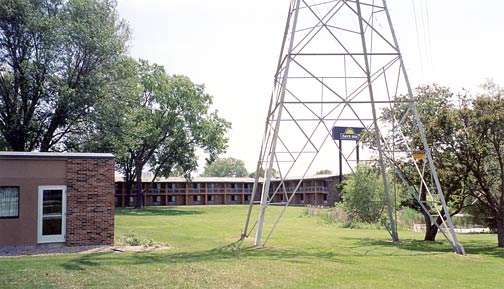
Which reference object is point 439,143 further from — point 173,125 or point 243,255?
point 173,125

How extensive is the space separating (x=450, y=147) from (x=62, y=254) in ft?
47.5

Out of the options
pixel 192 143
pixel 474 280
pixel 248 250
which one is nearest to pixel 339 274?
pixel 474 280

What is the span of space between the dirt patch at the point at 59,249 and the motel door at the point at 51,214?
367mm

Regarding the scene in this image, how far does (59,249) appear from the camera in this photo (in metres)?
16.1

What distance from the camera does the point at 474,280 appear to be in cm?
1142

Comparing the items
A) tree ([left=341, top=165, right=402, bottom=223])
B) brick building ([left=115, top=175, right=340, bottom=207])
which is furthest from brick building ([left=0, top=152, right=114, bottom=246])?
brick building ([left=115, top=175, right=340, bottom=207])

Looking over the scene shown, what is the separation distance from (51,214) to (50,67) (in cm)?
1802

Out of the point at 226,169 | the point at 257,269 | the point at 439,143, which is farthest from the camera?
the point at 226,169

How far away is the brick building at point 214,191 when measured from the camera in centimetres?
7438

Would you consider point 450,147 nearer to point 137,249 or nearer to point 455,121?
point 455,121

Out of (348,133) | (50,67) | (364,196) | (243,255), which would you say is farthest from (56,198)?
(364,196)

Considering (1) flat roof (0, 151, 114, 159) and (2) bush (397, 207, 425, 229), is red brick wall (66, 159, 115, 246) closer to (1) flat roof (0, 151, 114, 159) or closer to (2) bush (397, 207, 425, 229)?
(1) flat roof (0, 151, 114, 159)

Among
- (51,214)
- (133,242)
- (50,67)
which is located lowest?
(133,242)

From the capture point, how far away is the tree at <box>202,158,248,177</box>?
148500mm
